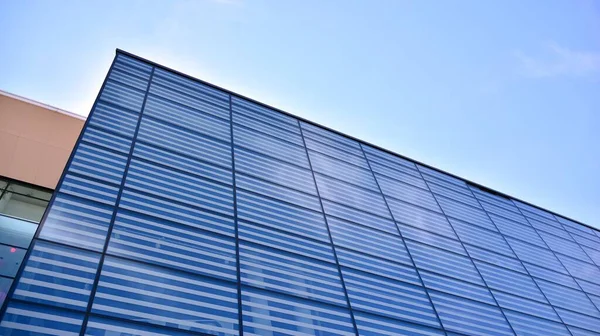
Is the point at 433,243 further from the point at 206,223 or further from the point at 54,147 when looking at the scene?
the point at 54,147

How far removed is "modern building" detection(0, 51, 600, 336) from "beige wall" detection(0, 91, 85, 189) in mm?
3220

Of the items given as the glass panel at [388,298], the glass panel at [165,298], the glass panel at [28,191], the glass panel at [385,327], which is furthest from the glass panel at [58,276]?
the glass panel at [28,191]

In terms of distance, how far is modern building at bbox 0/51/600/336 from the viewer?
6504 millimetres

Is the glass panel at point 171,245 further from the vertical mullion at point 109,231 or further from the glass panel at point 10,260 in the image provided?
the glass panel at point 10,260

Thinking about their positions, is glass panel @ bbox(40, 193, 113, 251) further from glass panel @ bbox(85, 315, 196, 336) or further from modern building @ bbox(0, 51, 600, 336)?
glass panel @ bbox(85, 315, 196, 336)

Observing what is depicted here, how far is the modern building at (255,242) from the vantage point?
6504 millimetres

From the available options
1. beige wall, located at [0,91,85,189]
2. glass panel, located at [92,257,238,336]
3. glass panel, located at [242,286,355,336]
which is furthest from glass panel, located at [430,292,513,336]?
beige wall, located at [0,91,85,189]

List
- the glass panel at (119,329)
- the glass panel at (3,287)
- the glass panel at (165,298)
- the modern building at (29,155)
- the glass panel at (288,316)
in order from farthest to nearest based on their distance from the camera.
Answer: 1. the modern building at (29,155)
2. the glass panel at (3,287)
3. the glass panel at (288,316)
4. the glass panel at (165,298)
5. the glass panel at (119,329)

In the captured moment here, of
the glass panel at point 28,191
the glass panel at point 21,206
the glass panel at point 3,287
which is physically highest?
the glass panel at point 28,191

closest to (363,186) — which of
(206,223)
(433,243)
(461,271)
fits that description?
(433,243)

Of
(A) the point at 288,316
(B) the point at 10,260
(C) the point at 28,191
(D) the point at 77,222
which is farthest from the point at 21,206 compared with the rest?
(A) the point at 288,316

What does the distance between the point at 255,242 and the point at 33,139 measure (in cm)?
899

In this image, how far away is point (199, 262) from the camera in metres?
7.65

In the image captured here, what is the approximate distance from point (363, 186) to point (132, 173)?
760cm
